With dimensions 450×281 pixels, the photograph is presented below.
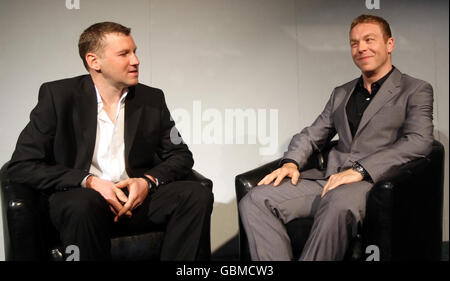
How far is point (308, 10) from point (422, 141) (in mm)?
1412

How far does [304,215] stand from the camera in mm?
2484

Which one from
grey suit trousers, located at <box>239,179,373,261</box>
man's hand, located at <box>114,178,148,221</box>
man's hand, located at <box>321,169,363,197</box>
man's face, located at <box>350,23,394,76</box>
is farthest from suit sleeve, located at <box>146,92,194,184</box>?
man's face, located at <box>350,23,394,76</box>

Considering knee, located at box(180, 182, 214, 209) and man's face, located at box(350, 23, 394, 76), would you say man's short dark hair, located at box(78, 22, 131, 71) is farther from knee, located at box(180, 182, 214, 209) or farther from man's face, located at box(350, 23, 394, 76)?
man's face, located at box(350, 23, 394, 76)

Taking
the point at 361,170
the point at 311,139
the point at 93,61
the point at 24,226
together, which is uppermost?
the point at 93,61

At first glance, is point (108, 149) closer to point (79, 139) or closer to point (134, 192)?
point (79, 139)

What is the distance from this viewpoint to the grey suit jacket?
2400mm

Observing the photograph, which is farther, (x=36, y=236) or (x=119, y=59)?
(x=119, y=59)

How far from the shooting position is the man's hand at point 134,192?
2.22m

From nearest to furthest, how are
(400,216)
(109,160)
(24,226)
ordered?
(24,226) < (400,216) < (109,160)

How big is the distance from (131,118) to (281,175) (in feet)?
2.71

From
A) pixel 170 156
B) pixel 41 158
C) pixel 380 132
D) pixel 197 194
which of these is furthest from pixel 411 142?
pixel 41 158

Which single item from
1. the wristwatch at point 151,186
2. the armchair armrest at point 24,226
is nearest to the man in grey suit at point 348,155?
the wristwatch at point 151,186

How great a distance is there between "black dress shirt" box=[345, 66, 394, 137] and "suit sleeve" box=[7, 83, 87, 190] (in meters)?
1.44
